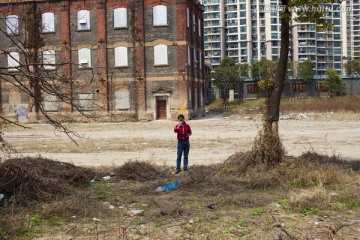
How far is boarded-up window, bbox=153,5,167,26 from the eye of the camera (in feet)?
121

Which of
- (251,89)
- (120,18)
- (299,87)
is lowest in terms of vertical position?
(251,89)

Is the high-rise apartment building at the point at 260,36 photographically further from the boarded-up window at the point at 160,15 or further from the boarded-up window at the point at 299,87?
the boarded-up window at the point at 160,15

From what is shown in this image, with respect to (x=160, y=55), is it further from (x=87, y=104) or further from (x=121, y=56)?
(x=87, y=104)

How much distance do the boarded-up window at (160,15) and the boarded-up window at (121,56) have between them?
3694mm

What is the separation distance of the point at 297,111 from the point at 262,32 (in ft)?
212

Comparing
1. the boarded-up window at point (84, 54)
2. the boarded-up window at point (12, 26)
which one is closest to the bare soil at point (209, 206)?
the boarded-up window at point (12, 26)

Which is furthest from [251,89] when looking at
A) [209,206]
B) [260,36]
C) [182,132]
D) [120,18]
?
[209,206]

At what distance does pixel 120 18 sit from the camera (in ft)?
123

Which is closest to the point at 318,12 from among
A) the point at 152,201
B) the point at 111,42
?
the point at 152,201

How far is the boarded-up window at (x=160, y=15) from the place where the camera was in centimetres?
3700

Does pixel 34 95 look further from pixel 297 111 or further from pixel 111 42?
pixel 297 111

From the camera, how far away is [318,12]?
10.8 m

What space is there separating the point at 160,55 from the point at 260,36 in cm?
7031

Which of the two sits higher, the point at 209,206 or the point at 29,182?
the point at 29,182
